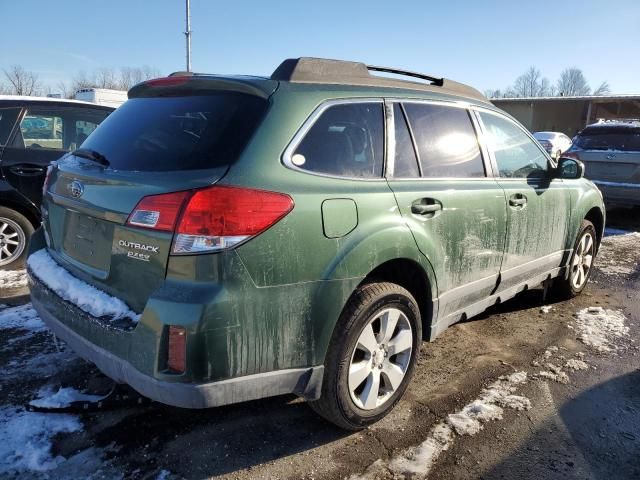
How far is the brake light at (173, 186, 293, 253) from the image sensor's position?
199cm

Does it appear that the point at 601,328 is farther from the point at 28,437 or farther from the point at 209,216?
the point at 28,437

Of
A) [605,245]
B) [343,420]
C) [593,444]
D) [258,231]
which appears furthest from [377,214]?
[605,245]

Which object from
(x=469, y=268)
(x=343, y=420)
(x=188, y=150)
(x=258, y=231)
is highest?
(x=188, y=150)

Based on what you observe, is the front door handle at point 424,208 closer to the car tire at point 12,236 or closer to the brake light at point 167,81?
the brake light at point 167,81

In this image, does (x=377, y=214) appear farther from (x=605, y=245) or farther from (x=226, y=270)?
(x=605, y=245)

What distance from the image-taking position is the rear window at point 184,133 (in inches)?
86.0

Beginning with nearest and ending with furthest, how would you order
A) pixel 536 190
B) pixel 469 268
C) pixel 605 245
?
pixel 469 268, pixel 536 190, pixel 605 245

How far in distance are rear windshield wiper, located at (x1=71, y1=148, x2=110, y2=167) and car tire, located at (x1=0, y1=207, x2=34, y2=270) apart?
2803 mm

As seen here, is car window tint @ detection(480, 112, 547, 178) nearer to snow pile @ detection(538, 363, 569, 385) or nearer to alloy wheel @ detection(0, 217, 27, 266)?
snow pile @ detection(538, 363, 569, 385)

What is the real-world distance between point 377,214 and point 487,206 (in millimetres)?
1128

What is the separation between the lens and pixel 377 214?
2.49m

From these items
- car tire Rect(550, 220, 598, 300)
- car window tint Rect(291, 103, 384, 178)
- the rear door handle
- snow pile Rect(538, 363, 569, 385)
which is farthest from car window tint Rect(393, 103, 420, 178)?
the rear door handle

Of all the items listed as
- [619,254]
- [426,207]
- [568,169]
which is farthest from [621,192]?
[426,207]

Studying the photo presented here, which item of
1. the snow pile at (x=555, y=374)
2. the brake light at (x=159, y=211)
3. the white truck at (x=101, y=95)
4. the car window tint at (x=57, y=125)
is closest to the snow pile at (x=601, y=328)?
the snow pile at (x=555, y=374)
